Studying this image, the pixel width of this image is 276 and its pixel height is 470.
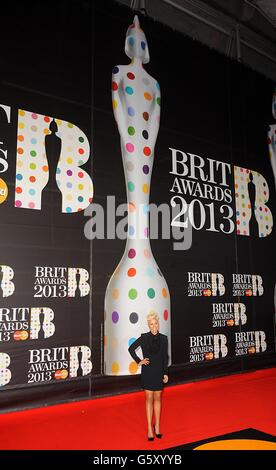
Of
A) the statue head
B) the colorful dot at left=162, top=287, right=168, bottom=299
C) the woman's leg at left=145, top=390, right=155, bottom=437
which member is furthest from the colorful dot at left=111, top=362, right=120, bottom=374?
the statue head

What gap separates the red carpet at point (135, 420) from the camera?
85.7 inches

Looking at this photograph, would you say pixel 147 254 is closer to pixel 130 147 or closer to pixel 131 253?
pixel 131 253

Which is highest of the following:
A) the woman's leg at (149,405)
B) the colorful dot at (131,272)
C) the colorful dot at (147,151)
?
the colorful dot at (147,151)

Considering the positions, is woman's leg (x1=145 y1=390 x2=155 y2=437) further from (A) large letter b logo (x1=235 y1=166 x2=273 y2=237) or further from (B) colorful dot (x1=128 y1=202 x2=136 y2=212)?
(A) large letter b logo (x1=235 y1=166 x2=273 y2=237)

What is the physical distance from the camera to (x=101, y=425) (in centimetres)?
246

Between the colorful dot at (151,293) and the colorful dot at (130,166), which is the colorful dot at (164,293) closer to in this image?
the colorful dot at (151,293)

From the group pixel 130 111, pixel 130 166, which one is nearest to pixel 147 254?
pixel 130 166

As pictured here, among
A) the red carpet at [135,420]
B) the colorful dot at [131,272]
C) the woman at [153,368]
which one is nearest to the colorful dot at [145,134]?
the colorful dot at [131,272]

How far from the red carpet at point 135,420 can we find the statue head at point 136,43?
2.98 m

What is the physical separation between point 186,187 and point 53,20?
1844 mm

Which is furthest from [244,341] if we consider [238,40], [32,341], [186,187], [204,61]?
[238,40]

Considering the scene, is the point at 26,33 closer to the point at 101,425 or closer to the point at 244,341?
the point at 101,425

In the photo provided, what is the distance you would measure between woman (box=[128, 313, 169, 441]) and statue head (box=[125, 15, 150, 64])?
255 cm

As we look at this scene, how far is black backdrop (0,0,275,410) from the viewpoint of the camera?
2.91m
